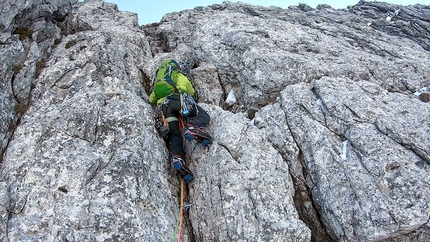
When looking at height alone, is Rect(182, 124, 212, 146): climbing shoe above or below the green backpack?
below

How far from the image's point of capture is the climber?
12038 millimetres

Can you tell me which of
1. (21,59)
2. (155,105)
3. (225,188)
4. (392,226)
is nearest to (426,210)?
(392,226)

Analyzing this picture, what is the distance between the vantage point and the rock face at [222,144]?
32.9 ft

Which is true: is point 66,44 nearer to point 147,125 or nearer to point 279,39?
point 147,125

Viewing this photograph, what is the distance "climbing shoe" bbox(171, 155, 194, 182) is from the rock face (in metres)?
0.51

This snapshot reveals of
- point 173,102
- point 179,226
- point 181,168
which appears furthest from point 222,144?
point 179,226

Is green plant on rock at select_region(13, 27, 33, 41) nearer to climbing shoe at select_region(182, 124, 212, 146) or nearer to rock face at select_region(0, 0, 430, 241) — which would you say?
rock face at select_region(0, 0, 430, 241)

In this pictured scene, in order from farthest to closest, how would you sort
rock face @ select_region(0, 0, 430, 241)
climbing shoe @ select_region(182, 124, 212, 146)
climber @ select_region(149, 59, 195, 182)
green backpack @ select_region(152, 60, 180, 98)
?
green backpack @ select_region(152, 60, 180, 98)
climbing shoe @ select_region(182, 124, 212, 146)
climber @ select_region(149, 59, 195, 182)
rock face @ select_region(0, 0, 430, 241)

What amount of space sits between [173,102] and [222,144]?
3.14m

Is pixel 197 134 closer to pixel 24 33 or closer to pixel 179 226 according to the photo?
pixel 179 226

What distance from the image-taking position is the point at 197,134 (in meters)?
12.4

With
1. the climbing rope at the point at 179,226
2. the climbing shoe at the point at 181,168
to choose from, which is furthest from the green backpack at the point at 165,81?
the climbing rope at the point at 179,226

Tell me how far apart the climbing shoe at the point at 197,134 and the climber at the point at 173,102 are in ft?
2.86

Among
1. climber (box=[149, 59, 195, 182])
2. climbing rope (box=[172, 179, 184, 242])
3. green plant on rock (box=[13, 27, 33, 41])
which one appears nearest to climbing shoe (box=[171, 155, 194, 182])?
climber (box=[149, 59, 195, 182])
